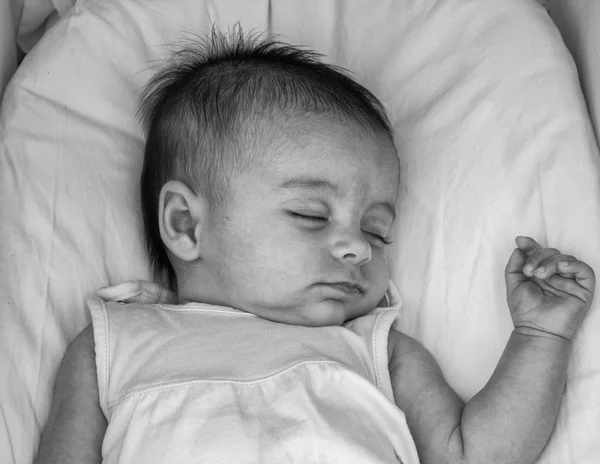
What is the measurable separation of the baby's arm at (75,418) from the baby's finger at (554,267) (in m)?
0.70

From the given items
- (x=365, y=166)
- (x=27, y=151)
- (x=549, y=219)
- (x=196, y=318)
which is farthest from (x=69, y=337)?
(x=549, y=219)

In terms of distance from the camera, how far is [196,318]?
139cm

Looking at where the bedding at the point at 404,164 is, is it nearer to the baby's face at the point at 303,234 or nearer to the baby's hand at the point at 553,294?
the baby's hand at the point at 553,294

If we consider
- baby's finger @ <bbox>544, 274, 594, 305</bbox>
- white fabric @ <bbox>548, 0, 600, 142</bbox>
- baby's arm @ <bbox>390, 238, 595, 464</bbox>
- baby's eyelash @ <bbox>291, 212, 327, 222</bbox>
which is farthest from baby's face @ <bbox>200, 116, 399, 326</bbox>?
white fabric @ <bbox>548, 0, 600, 142</bbox>

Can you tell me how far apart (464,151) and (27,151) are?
78cm

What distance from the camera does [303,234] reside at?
135 cm

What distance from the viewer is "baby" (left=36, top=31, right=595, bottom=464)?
1.24 meters

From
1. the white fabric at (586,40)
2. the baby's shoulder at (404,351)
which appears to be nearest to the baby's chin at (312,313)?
the baby's shoulder at (404,351)

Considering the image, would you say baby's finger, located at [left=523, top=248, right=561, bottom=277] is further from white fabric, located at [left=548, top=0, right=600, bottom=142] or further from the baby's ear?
the baby's ear

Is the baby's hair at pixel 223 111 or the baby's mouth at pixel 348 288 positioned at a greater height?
the baby's hair at pixel 223 111

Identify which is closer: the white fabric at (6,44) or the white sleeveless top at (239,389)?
the white sleeveless top at (239,389)

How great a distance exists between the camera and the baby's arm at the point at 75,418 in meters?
1.27

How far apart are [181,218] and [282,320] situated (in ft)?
0.80

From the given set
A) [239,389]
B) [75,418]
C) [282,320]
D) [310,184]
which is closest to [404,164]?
[310,184]
